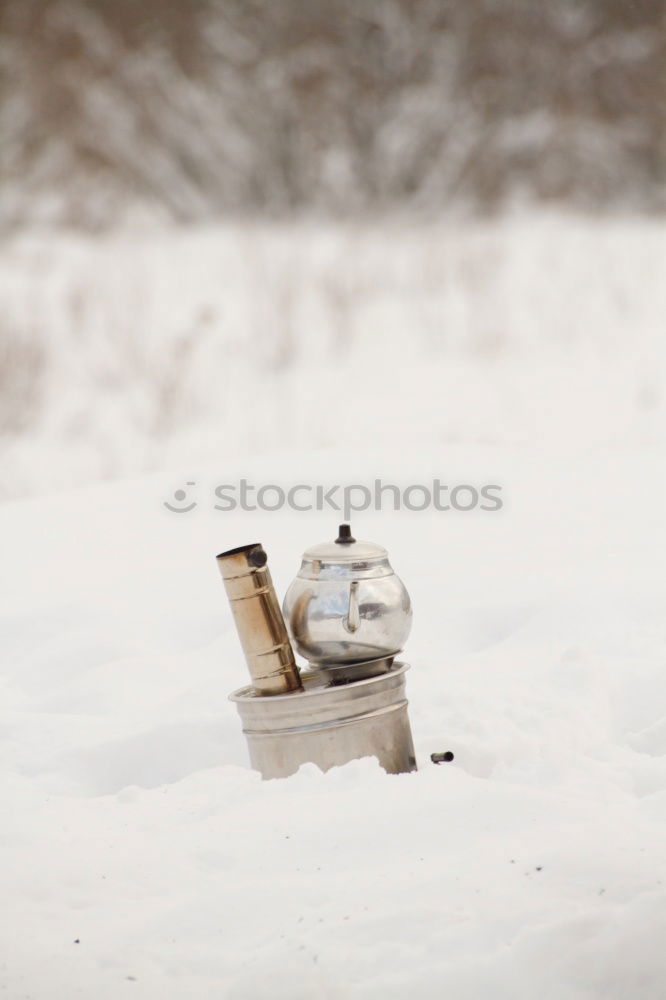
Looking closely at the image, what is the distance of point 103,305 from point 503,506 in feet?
16.1

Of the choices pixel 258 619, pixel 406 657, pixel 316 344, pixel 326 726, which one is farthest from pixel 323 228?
pixel 326 726

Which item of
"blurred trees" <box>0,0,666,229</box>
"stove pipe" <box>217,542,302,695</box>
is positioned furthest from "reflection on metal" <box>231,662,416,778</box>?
"blurred trees" <box>0,0,666,229</box>

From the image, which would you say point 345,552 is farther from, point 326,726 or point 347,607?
point 326,726

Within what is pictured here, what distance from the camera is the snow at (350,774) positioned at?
160 cm

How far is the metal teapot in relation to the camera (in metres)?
2.32

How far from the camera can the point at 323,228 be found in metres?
11.1

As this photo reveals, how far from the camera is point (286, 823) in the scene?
202 cm

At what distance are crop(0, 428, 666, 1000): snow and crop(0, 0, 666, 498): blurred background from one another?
1738 mm

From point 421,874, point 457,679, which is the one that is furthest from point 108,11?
point 421,874

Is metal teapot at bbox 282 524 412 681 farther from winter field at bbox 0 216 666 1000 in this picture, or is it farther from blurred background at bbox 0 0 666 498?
blurred background at bbox 0 0 666 498

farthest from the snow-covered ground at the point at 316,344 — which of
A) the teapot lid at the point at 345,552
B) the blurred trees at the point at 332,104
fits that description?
the teapot lid at the point at 345,552

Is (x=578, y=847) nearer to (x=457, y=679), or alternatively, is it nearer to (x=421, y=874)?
(x=421, y=874)

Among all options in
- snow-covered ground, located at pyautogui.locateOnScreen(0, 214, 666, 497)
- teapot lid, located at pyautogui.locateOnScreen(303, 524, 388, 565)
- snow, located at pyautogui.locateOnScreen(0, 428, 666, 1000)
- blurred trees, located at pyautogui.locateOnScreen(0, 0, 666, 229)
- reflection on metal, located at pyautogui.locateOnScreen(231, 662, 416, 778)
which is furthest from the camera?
blurred trees, located at pyautogui.locateOnScreen(0, 0, 666, 229)

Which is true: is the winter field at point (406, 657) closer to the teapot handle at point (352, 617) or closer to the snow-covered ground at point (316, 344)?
the snow-covered ground at point (316, 344)
